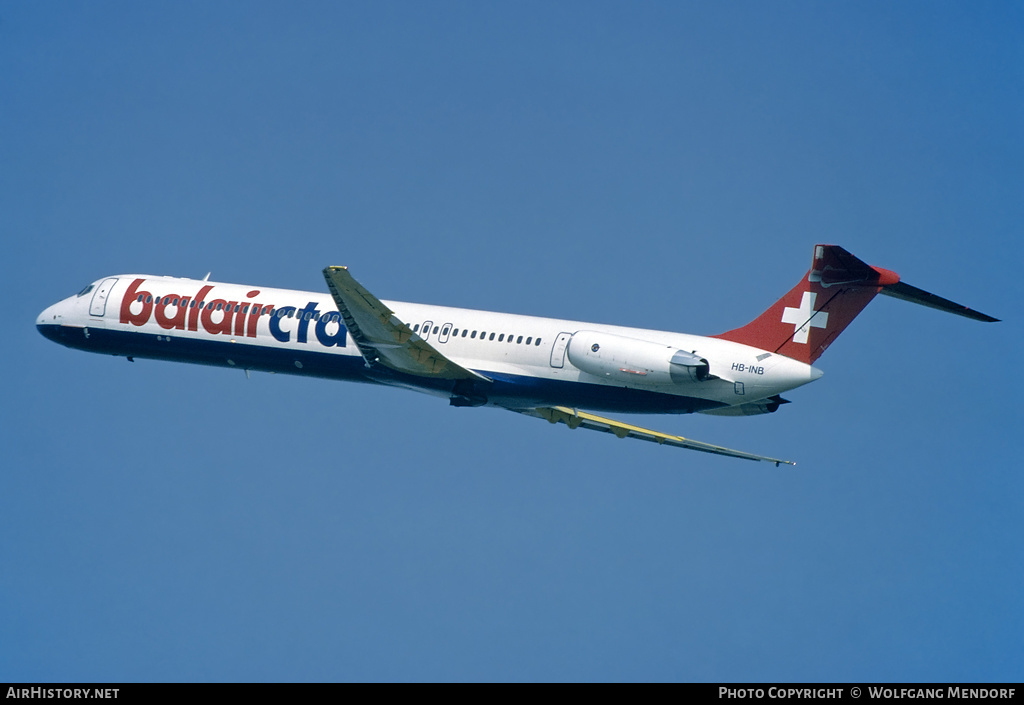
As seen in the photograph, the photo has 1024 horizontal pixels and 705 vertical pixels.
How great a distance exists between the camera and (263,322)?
4081cm

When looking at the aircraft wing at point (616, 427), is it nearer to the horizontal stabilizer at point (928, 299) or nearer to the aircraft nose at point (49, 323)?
the horizontal stabilizer at point (928, 299)

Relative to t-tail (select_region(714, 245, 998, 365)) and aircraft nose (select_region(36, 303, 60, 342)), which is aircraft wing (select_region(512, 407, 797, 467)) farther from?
aircraft nose (select_region(36, 303, 60, 342))

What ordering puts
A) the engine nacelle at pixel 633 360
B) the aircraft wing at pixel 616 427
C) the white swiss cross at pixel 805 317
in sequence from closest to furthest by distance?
the engine nacelle at pixel 633 360 → the white swiss cross at pixel 805 317 → the aircraft wing at pixel 616 427

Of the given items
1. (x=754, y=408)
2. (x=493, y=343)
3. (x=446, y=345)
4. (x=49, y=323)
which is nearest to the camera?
(x=754, y=408)

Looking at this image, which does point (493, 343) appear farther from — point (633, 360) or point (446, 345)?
point (633, 360)

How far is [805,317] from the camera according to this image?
1385 inches

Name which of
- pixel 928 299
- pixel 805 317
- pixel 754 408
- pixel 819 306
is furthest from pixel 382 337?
pixel 928 299

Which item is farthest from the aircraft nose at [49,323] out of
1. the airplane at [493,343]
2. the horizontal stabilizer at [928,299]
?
the horizontal stabilizer at [928,299]

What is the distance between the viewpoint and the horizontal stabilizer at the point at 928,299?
3189cm

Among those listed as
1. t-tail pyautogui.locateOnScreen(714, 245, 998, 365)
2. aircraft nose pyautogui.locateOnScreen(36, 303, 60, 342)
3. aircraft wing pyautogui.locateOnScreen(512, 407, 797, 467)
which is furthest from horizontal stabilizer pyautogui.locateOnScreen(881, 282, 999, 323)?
aircraft nose pyautogui.locateOnScreen(36, 303, 60, 342)

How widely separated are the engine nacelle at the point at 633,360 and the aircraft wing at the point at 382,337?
11.2 feet

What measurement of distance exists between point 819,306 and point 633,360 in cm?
497
